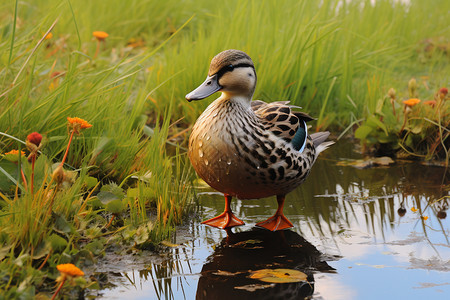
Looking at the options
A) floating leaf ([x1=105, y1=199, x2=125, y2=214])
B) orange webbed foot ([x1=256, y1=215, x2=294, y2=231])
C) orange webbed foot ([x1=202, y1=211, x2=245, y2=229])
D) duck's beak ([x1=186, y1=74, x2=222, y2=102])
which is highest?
duck's beak ([x1=186, y1=74, x2=222, y2=102])

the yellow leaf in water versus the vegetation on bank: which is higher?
the vegetation on bank

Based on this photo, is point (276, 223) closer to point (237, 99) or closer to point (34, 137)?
point (237, 99)

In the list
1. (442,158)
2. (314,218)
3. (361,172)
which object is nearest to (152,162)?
(314,218)

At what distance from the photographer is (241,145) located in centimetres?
357

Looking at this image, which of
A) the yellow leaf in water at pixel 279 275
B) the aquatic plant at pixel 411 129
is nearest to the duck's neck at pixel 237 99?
the yellow leaf in water at pixel 279 275

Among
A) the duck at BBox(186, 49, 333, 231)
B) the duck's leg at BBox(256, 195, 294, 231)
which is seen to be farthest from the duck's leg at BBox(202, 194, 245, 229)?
the duck's leg at BBox(256, 195, 294, 231)

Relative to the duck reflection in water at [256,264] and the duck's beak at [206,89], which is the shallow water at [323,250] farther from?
the duck's beak at [206,89]

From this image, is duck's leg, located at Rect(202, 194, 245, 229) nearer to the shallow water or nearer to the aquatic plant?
the shallow water

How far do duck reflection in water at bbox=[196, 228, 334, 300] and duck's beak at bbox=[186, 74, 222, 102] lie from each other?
33.7 inches

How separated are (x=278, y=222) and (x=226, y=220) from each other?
1.06 feet

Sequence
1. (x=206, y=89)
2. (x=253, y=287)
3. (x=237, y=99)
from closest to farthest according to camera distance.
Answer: (x=253, y=287)
(x=206, y=89)
(x=237, y=99)

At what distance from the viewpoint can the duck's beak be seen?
141 inches

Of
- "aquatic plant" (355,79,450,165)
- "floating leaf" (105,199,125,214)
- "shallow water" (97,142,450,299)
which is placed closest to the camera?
"shallow water" (97,142,450,299)

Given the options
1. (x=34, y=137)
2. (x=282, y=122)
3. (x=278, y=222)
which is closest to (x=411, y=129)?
(x=282, y=122)
